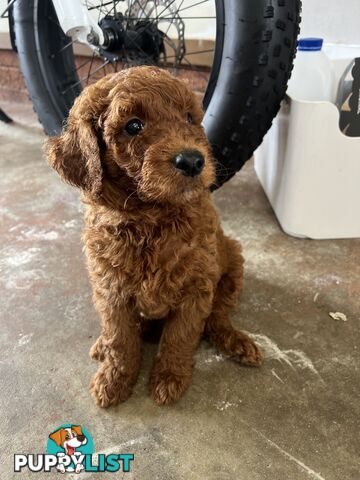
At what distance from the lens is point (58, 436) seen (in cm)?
111

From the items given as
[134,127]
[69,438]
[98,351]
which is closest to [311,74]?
[134,127]

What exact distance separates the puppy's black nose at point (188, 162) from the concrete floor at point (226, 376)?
0.65m

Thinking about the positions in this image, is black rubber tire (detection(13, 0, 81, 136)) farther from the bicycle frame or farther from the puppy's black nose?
the puppy's black nose

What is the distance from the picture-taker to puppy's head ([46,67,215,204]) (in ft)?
2.95

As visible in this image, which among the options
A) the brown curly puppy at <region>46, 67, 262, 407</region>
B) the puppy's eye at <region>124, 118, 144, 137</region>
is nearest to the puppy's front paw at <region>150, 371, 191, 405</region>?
the brown curly puppy at <region>46, 67, 262, 407</region>

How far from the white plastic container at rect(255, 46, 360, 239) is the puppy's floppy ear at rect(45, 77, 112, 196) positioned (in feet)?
2.74

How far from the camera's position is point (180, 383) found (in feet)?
3.90

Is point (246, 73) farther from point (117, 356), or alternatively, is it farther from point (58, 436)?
point (58, 436)

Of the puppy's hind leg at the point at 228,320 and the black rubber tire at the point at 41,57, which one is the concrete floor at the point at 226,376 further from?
the black rubber tire at the point at 41,57

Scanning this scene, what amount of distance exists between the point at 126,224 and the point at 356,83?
3.71 ft

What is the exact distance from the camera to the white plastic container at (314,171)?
154 cm

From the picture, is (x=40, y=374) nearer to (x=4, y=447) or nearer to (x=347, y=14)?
(x=4, y=447)

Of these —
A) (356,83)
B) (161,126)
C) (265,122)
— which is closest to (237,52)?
(265,122)

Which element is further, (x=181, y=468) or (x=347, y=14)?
(x=347, y=14)
